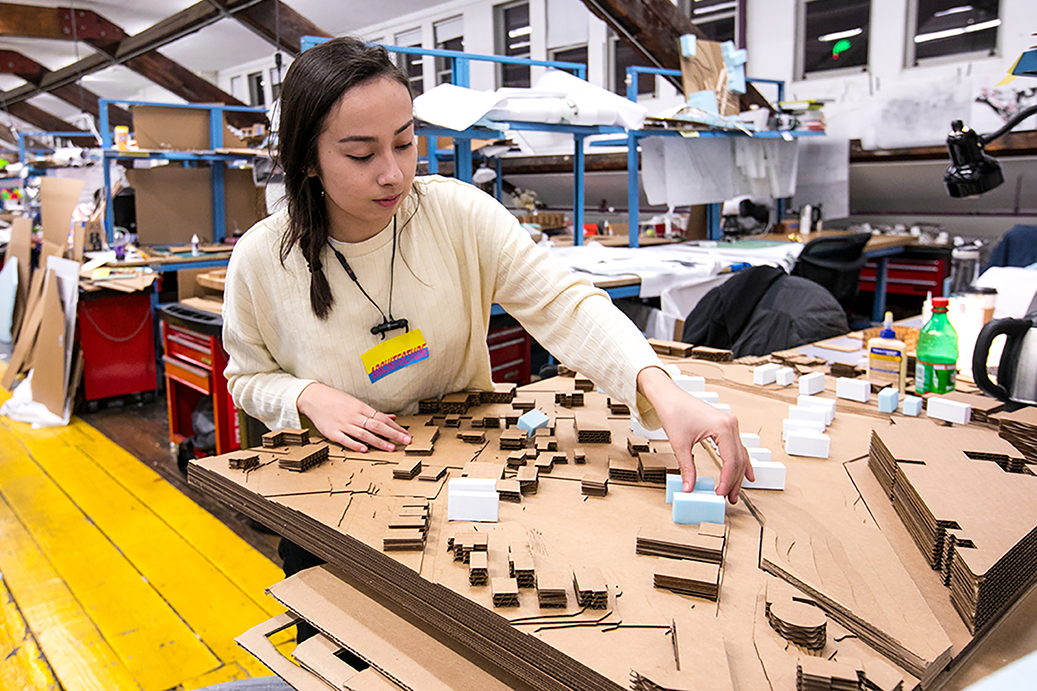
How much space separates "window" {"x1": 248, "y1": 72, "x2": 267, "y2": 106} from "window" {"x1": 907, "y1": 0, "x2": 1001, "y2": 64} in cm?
931

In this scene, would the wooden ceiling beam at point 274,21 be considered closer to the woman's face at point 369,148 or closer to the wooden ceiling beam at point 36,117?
the woman's face at point 369,148

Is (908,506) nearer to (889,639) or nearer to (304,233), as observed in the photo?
(889,639)

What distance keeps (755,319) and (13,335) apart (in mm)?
4903

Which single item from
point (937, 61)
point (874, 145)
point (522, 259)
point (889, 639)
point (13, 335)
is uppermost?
point (937, 61)

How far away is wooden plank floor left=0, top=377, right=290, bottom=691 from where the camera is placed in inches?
76.0

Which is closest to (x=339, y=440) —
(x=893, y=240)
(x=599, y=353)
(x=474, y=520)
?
(x=474, y=520)

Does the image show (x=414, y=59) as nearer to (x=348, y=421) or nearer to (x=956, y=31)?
(x=956, y=31)

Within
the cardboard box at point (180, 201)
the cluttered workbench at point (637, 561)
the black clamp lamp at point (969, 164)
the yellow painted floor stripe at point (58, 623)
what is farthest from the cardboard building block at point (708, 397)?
the cardboard box at point (180, 201)

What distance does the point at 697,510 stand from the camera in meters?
0.96

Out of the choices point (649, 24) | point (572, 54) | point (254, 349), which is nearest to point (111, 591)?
point (254, 349)

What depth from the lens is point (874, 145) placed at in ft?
17.1

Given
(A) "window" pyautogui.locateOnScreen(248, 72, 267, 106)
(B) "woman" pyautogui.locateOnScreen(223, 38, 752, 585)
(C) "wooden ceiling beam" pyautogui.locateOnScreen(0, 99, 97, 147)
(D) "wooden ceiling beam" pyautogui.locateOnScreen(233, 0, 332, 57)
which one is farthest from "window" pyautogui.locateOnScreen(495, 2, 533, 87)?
(C) "wooden ceiling beam" pyautogui.locateOnScreen(0, 99, 97, 147)

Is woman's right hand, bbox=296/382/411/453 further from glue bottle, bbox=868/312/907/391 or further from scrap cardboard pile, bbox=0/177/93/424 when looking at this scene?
scrap cardboard pile, bbox=0/177/93/424

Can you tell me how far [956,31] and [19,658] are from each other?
6.06 m
